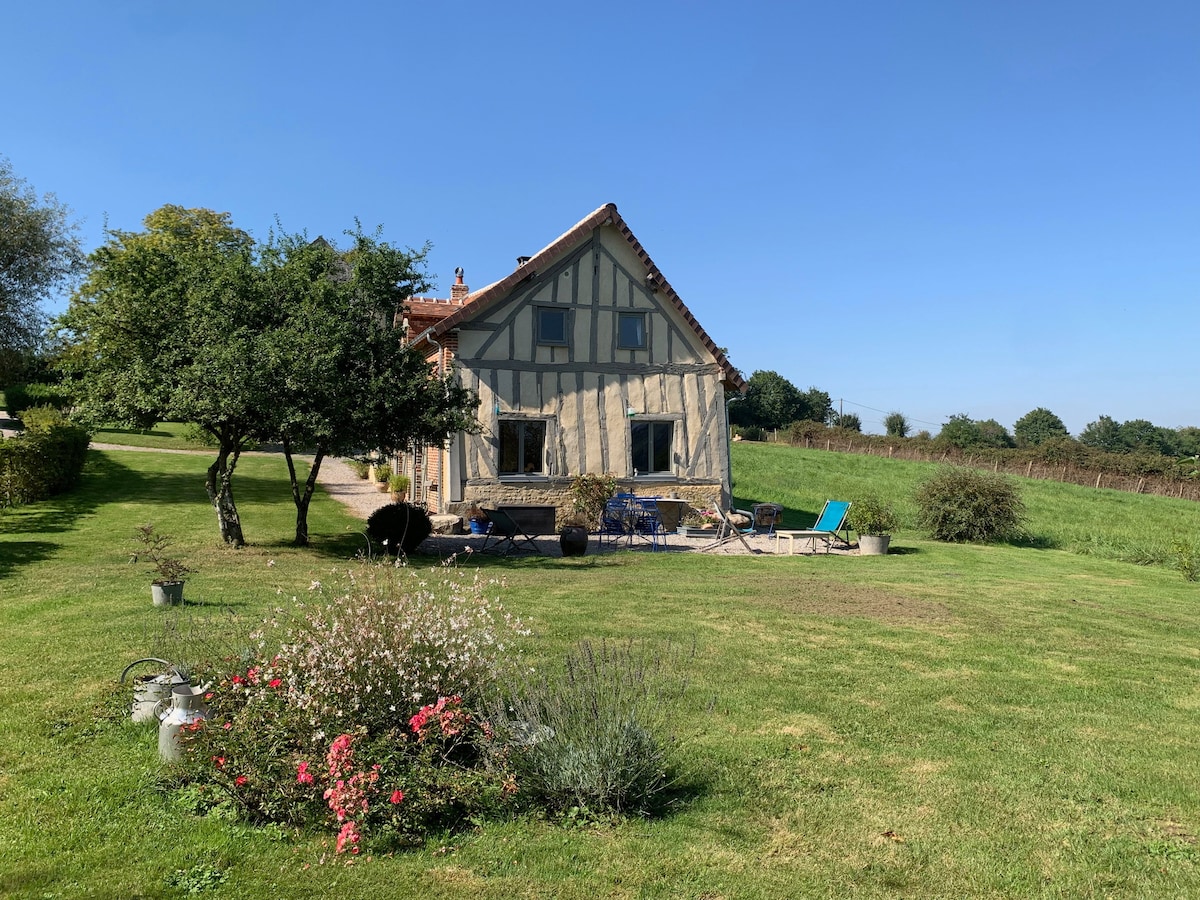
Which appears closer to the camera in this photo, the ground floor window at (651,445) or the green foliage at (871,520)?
the green foliage at (871,520)

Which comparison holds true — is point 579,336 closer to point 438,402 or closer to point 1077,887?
point 438,402

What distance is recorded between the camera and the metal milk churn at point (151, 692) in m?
4.66

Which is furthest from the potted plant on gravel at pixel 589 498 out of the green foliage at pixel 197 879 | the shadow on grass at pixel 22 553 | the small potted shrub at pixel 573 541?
the green foliage at pixel 197 879

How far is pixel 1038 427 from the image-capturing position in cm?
9662

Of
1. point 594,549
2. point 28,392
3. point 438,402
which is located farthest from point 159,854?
point 28,392

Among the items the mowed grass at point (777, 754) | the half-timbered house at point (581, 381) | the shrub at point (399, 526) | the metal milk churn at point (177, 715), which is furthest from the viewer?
the half-timbered house at point (581, 381)

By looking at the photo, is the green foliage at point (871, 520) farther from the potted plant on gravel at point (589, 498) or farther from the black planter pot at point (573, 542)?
the black planter pot at point (573, 542)

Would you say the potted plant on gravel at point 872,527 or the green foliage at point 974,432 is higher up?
the green foliage at point 974,432

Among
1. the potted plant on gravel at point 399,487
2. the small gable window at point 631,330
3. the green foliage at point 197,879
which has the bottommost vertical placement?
the green foliage at point 197,879

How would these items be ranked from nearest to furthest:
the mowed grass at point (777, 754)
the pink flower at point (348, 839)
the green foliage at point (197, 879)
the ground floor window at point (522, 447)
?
1. the green foliage at point (197, 879)
2. the mowed grass at point (777, 754)
3. the pink flower at point (348, 839)
4. the ground floor window at point (522, 447)

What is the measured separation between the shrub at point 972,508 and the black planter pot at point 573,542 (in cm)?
963

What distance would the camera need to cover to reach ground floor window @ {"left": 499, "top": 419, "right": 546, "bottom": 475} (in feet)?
58.0

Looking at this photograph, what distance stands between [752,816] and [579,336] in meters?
15.0

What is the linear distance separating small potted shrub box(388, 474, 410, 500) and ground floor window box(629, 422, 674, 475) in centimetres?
616
